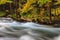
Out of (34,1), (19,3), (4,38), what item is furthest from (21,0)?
(4,38)

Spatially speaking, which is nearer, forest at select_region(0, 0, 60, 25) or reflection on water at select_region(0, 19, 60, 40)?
reflection on water at select_region(0, 19, 60, 40)

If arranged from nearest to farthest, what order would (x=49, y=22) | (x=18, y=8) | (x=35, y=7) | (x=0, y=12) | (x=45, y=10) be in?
1. (x=49, y=22)
2. (x=45, y=10)
3. (x=35, y=7)
4. (x=18, y=8)
5. (x=0, y=12)

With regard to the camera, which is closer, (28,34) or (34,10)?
(28,34)

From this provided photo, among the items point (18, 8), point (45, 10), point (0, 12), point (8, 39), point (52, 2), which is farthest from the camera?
point (0, 12)

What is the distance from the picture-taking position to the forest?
1338 cm

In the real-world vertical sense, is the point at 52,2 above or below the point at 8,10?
above

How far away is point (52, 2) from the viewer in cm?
1400

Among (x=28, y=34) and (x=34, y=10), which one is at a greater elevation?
(x=34, y=10)

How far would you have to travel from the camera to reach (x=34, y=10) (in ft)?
52.6

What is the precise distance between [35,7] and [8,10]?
465 cm

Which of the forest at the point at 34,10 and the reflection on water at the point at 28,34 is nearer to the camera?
the reflection on water at the point at 28,34

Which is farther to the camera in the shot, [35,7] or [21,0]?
[21,0]

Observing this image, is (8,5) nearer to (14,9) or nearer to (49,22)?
(14,9)

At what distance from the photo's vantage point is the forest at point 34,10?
43.9ft
